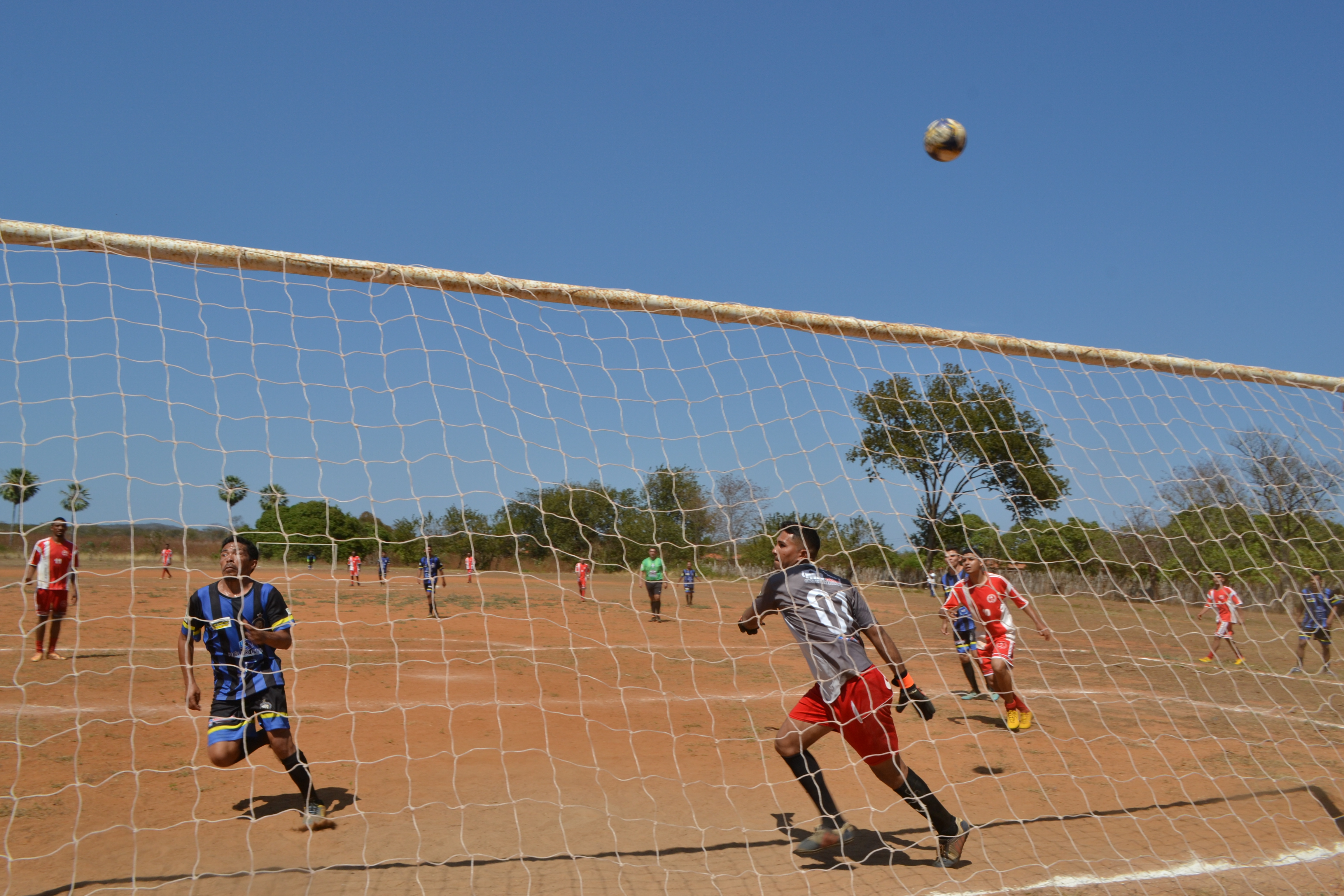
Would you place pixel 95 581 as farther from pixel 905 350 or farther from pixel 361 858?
pixel 905 350

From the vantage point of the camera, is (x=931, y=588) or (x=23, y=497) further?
(x=931, y=588)

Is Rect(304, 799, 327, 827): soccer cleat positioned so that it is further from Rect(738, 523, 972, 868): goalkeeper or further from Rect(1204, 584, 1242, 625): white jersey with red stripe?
Rect(1204, 584, 1242, 625): white jersey with red stripe

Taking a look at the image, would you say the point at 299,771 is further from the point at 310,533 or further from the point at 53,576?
the point at 310,533

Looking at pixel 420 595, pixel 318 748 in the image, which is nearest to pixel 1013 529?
pixel 318 748

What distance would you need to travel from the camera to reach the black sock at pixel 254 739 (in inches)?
182

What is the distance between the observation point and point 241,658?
15.0 ft

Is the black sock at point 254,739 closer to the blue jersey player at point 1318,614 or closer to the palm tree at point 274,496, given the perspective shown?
the palm tree at point 274,496

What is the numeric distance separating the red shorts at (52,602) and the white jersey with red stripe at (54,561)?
0.09m

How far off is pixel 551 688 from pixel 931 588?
4.73 meters

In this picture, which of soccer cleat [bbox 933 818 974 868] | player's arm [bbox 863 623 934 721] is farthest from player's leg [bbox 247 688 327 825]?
soccer cleat [bbox 933 818 974 868]

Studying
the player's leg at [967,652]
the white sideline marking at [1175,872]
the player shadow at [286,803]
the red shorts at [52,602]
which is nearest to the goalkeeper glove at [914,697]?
the white sideline marking at [1175,872]

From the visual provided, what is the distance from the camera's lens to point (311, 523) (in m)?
28.9

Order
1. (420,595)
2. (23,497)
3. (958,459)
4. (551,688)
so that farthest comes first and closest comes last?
(420,595) → (551,688) → (958,459) → (23,497)

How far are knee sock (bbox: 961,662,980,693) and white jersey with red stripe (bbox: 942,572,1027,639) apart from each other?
159cm
